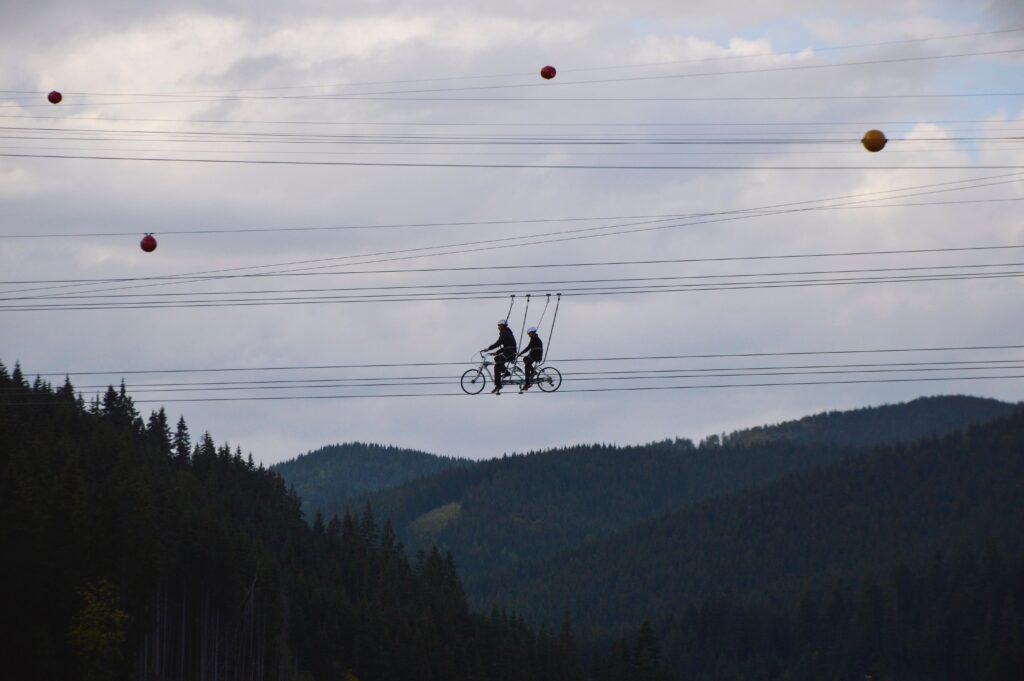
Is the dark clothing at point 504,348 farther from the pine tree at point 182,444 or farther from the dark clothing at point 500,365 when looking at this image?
the pine tree at point 182,444

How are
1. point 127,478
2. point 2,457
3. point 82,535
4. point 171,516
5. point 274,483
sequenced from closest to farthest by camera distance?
point 82,535
point 2,457
point 127,478
point 171,516
point 274,483

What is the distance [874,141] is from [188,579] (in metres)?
97.0

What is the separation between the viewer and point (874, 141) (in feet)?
136

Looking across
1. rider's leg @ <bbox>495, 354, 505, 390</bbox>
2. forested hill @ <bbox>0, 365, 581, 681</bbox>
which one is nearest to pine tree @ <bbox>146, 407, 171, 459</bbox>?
forested hill @ <bbox>0, 365, 581, 681</bbox>

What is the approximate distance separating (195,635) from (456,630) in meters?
51.2

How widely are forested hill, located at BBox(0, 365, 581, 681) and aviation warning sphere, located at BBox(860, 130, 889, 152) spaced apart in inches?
1480

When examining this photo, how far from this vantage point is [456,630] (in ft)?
571

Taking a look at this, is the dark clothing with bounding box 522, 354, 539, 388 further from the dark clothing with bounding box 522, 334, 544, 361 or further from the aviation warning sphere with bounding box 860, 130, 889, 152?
the aviation warning sphere with bounding box 860, 130, 889, 152

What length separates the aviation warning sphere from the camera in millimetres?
41562

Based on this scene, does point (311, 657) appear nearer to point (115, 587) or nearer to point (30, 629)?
point (115, 587)

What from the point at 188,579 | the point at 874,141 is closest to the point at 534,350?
Answer: the point at 874,141

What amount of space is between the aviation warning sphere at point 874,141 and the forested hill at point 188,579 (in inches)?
1480

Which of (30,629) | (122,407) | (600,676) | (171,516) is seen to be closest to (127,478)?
(171,516)

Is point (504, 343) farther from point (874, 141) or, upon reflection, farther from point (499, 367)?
point (874, 141)
